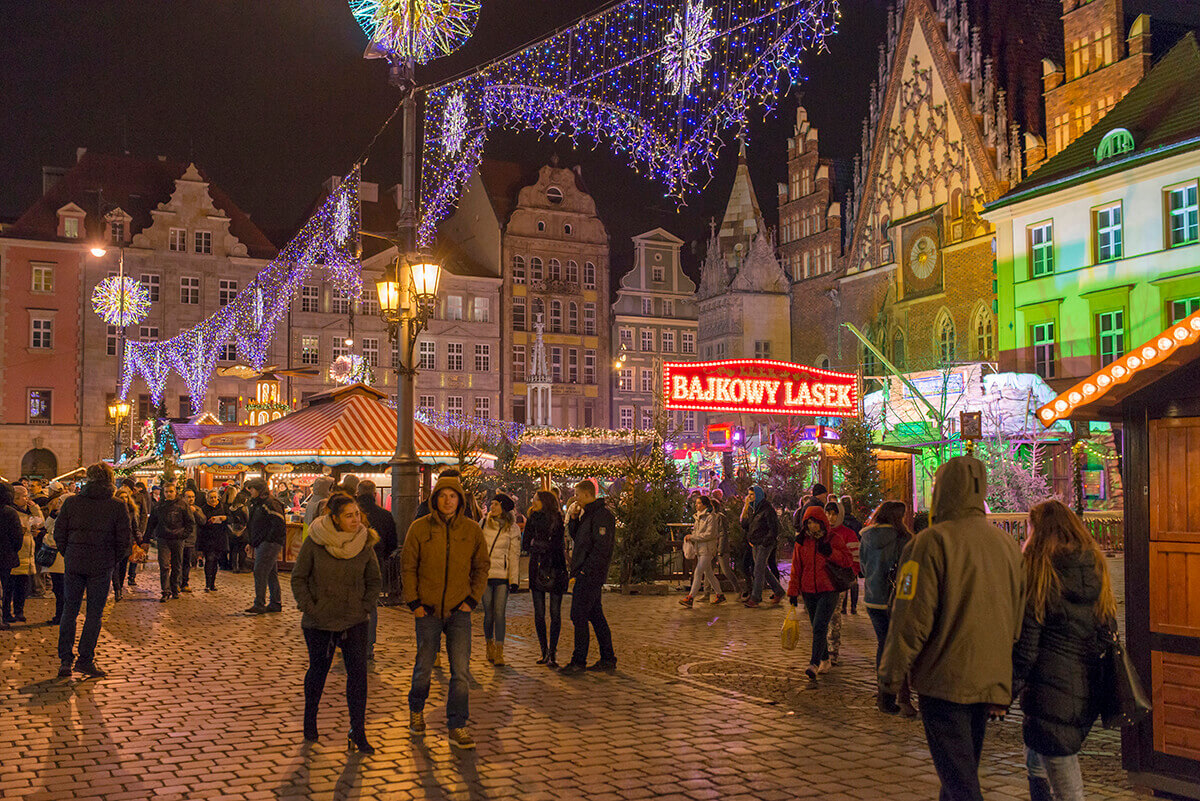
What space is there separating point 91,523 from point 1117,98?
30910mm

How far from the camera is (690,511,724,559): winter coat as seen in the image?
51.7ft

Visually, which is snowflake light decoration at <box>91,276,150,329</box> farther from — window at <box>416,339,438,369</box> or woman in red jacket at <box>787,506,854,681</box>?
woman in red jacket at <box>787,506,854,681</box>

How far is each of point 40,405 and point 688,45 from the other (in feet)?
158

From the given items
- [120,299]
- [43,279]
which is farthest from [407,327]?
[43,279]

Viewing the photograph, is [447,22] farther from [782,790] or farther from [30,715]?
[782,790]

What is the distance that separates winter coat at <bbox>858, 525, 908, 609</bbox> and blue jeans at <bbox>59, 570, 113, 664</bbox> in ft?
21.9

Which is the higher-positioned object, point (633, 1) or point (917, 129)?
point (917, 129)

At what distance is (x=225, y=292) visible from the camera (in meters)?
53.9

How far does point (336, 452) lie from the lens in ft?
67.3

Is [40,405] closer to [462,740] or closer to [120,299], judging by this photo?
[120,299]

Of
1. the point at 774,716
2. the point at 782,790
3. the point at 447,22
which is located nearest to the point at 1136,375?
the point at 782,790

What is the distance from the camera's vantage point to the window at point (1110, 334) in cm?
2936

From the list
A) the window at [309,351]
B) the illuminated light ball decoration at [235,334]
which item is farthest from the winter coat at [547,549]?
Answer: the window at [309,351]

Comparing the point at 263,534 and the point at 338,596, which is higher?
the point at 338,596
